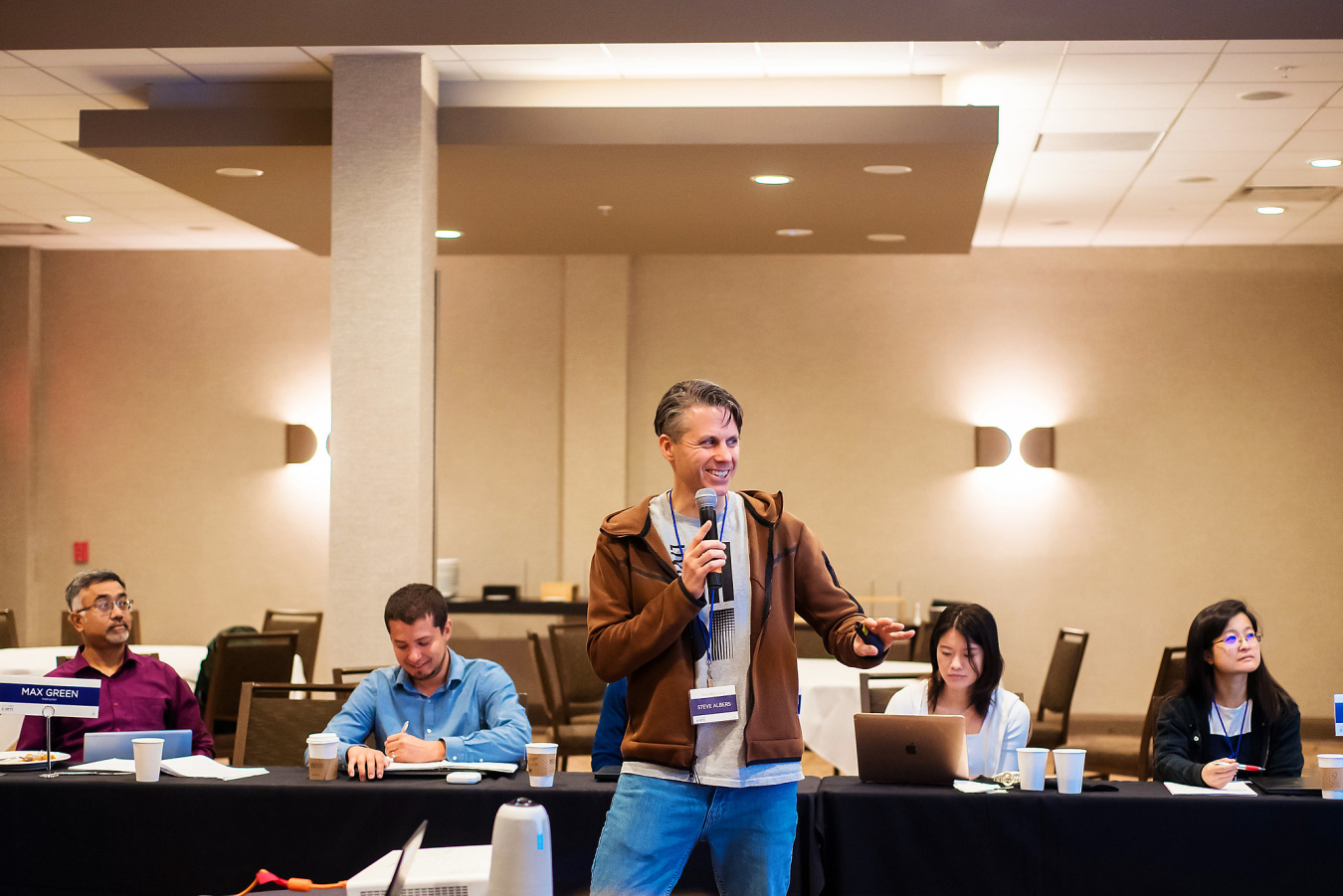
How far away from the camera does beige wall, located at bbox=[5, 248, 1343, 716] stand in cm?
937

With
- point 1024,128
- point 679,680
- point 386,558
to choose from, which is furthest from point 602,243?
point 679,680

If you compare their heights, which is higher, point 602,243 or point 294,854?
point 602,243

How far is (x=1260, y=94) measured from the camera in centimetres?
585

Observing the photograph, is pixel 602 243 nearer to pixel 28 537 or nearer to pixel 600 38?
pixel 600 38

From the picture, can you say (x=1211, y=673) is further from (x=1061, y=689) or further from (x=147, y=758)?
(x=147, y=758)

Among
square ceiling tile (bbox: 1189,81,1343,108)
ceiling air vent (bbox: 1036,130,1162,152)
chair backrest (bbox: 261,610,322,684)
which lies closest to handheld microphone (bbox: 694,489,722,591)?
square ceiling tile (bbox: 1189,81,1343,108)

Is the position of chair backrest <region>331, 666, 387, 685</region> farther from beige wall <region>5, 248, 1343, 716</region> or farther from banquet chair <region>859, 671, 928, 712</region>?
beige wall <region>5, 248, 1343, 716</region>

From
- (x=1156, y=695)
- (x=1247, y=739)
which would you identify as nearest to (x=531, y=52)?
(x=1247, y=739)

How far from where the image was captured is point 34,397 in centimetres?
1005

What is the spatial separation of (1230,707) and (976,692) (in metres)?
0.78

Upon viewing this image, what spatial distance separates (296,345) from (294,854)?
24.3 ft

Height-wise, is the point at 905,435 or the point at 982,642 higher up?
the point at 905,435

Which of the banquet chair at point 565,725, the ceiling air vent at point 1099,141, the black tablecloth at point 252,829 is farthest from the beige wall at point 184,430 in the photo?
the black tablecloth at point 252,829

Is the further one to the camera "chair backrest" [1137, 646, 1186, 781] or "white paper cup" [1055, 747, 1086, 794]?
"chair backrest" [1137, 646, 1186, 781]
